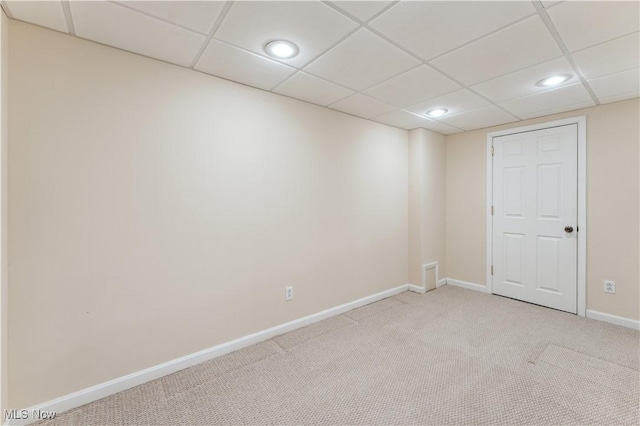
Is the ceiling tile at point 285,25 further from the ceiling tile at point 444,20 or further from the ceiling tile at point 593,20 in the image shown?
the ceiling tile at point 593,20

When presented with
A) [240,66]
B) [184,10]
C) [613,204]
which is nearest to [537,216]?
[613,204]

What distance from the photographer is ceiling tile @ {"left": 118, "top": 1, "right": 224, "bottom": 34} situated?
154 cm

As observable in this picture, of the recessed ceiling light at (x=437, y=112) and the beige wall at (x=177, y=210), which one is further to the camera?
the recessed ceiling light at (x=437, y=112)

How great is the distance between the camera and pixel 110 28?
5.75ft

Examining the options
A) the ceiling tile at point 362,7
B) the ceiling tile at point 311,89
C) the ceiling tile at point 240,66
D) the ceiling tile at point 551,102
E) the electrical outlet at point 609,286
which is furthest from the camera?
the electrical outlet at point 609,286

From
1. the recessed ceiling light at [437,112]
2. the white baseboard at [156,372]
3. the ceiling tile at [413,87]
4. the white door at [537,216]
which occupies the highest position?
A: the recessed ceiling light at [437,112]

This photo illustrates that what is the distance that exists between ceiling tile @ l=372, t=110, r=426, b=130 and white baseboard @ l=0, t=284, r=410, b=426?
91.5 inches

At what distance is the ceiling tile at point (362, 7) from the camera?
1.53 meters

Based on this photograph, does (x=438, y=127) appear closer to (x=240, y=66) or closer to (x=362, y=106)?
(x=362, y=106)

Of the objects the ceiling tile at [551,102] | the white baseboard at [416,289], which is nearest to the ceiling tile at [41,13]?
the ceiling tile at [551,102]

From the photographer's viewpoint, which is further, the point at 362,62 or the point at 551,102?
the point at 551,102

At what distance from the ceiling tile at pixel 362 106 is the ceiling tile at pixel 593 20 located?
1503 millimetres

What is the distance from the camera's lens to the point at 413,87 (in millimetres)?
2623

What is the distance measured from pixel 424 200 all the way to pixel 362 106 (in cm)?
169
